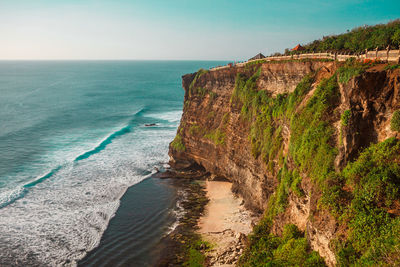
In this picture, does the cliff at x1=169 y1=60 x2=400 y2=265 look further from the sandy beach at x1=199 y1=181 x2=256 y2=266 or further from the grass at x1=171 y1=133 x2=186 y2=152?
the grass at x1=171 y1=133 x2=186 y2=152

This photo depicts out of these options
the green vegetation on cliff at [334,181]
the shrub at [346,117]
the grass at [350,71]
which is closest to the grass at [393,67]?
the grass at [350,71]

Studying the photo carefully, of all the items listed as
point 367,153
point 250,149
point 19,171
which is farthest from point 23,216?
point 367,153

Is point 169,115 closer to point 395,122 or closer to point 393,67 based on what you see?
point 393,67

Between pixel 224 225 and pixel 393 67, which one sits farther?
pixel 224 225

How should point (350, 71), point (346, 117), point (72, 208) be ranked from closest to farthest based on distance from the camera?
point (346, 117), point (350, 71), point (72, 208)

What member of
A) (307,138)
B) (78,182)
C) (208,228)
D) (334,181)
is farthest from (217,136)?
(334,181)

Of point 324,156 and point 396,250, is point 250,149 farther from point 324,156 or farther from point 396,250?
point 396,250
